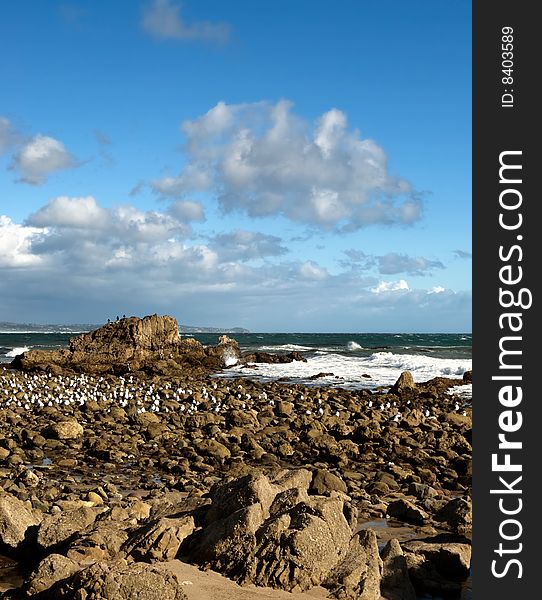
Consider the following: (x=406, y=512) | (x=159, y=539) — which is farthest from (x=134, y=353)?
(x=159, y=539)

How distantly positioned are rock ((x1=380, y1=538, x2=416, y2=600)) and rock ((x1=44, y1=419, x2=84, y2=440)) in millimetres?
9568

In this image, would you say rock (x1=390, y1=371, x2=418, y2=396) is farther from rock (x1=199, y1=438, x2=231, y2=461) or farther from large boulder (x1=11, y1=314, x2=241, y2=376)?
large boulder (x1=11, y1=314, x2=241, y2=376)

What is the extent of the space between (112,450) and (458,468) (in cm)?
654

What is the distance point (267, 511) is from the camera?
604 centimetres

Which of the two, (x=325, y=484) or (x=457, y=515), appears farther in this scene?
(x=325, y=484)

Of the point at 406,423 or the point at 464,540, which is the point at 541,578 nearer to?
the point at 464,540

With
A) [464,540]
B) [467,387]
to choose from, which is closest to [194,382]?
[467,387]

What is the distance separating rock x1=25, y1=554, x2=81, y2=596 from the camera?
512 cm

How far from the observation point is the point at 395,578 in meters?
5.84

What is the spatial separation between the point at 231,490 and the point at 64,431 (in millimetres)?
8742

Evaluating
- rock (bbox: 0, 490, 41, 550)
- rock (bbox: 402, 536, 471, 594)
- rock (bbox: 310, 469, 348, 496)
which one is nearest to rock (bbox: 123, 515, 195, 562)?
rock (bbox: 0, 490, 41, 550)

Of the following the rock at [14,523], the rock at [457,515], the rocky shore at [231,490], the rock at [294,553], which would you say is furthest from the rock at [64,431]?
the rock at [294,553]

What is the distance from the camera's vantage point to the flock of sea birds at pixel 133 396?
18859mm

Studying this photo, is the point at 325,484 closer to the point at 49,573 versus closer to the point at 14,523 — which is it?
the point at 14,523
